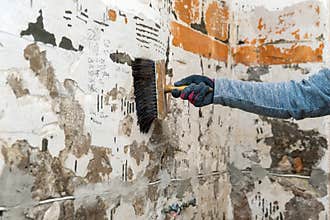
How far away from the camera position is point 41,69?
1108mm

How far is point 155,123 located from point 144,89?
0.18 meters

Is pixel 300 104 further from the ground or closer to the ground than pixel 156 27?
closer to the ground

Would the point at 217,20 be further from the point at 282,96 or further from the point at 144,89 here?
the point at 282,96

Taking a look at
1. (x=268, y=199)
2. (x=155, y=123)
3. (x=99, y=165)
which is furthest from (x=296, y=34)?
(x=99, y=165)

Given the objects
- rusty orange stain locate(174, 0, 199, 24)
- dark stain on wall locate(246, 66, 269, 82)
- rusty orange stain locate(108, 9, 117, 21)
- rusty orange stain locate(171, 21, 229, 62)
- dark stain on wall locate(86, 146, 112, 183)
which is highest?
rusty orange stain locate(174, 0, 199, 24)

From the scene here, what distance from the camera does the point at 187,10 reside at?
1812 millimetres

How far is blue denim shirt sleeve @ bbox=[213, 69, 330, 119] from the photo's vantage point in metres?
1.20

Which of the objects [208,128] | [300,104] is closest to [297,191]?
[208,128]

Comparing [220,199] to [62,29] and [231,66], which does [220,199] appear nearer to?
[231,66]

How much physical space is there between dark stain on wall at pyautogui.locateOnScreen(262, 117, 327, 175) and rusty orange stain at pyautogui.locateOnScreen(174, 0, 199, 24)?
2.16 feet

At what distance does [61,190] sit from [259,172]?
1277 mm

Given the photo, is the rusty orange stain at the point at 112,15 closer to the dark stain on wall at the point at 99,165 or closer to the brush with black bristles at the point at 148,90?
the brush with black bristles at the point at 148,90

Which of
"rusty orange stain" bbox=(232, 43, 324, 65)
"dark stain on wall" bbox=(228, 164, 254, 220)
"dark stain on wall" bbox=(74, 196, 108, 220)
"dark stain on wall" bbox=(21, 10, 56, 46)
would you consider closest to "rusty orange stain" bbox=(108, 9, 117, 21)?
"dark stain on wall" bbox=(21, 10, 56, 46)

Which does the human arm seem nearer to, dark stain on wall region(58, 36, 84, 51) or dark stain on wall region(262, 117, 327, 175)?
dark stain on wall region(58, 36, 84, 51)
